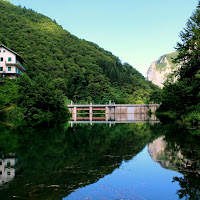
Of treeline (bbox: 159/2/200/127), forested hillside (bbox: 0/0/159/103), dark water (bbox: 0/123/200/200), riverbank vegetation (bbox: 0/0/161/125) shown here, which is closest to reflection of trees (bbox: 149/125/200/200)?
dark water (bbox: 0/123/200/200)

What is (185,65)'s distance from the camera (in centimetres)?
3975

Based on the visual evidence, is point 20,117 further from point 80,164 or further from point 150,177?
point 150,177

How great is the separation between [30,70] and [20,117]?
62.5 m

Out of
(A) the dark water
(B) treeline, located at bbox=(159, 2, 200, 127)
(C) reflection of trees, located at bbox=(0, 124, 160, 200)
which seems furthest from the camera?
(B) treeline, located at bbox=(159, 2, 200, 127)

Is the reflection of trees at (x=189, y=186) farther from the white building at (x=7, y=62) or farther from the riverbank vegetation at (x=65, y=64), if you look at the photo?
the white building at (x=7, y=62)

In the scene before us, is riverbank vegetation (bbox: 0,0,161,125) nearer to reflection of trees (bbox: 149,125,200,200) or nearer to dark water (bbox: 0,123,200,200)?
dark water (bbox: 0,123,200,200)

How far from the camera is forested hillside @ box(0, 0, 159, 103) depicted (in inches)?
4236

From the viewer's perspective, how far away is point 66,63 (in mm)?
127500

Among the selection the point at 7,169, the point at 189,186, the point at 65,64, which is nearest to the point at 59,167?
the point at 7,169

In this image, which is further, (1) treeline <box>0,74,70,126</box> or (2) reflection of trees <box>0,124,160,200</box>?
(1) treeline <box>0,74,70,126</box>

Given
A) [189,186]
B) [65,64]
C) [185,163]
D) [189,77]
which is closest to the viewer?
[189,186]

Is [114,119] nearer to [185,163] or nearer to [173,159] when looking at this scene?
[173,159]

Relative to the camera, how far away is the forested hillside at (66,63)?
10761cm

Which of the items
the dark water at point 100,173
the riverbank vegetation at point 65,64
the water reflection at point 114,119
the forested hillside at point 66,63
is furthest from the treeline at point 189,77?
the forested hillside at point 66,63
